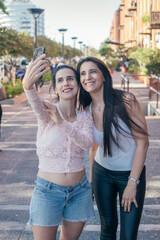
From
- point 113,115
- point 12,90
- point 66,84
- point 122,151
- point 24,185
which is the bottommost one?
point 24,185

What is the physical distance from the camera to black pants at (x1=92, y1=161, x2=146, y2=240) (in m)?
2.65

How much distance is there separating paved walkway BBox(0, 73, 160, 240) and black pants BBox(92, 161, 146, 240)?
3.14ft

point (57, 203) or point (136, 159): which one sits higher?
point (136, 159)

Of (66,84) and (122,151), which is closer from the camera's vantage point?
(66,84)

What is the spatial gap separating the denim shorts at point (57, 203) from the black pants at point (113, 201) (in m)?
0.26

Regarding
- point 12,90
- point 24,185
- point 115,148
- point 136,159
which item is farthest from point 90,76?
point 12,90

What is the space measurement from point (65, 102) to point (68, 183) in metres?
0.58

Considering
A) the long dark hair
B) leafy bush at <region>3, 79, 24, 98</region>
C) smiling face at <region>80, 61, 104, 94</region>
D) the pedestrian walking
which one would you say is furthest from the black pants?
leafy bush at <region>3, 79, 24, 98</region>

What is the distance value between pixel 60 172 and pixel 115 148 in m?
0.49

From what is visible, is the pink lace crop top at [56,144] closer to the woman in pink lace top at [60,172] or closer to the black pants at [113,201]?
the woman in pink lace top at [60,172]

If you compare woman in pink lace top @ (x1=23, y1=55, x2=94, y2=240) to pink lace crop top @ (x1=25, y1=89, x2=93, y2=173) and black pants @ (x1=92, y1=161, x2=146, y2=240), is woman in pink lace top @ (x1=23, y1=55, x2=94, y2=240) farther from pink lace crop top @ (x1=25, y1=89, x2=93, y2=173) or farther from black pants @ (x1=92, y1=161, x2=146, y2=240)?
black pants @ (x1=92, y1=161, x2=146, y2=240)

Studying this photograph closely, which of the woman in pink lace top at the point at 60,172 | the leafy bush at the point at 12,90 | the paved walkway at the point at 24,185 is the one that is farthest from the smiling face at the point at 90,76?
the leafy bush at the point at 12,90

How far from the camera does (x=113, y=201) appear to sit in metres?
2.83

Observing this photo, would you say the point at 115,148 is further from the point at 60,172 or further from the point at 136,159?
the point at 60,172
